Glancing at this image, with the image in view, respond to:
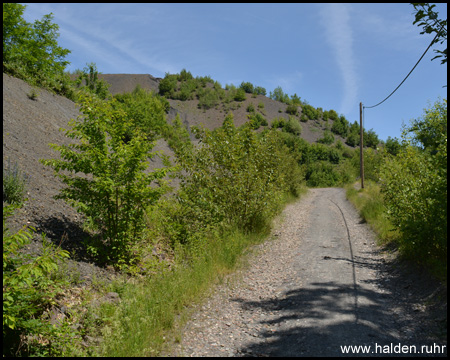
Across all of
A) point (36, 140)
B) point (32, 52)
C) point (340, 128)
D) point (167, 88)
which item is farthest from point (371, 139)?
point (36, 140)

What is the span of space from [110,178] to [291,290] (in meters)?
4.15

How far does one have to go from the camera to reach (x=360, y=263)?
838cm

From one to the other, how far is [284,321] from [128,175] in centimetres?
384

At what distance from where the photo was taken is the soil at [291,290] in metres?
4.56

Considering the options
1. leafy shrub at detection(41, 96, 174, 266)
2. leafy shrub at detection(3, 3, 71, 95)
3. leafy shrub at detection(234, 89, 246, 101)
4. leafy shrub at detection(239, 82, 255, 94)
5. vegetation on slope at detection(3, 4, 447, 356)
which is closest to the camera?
vegetation on slope at detection(3, 4, 447, 356)

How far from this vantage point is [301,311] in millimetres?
5441

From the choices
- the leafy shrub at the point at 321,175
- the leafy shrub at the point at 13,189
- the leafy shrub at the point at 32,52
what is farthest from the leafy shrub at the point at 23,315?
the leafy shrub at the point at 321,175

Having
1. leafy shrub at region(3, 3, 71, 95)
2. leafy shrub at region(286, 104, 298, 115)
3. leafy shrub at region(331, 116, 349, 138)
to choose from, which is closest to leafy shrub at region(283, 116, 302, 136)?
leafy shrub at region(286, 104, 298, 115)

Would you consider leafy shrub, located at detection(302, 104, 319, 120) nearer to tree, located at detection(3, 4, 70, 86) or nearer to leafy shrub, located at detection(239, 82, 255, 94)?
leafy shrub, located at detection(239, 82, 255, 94)

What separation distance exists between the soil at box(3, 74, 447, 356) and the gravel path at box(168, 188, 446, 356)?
2cm

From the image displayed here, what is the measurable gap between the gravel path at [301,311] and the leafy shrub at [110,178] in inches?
86.1

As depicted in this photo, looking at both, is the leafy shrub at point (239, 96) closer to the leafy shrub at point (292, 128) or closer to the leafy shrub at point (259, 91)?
the leafy shrub at point (259, 91)

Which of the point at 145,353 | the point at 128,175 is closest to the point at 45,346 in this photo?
the point at 145,353

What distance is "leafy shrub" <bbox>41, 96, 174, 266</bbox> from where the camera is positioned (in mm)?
6297
